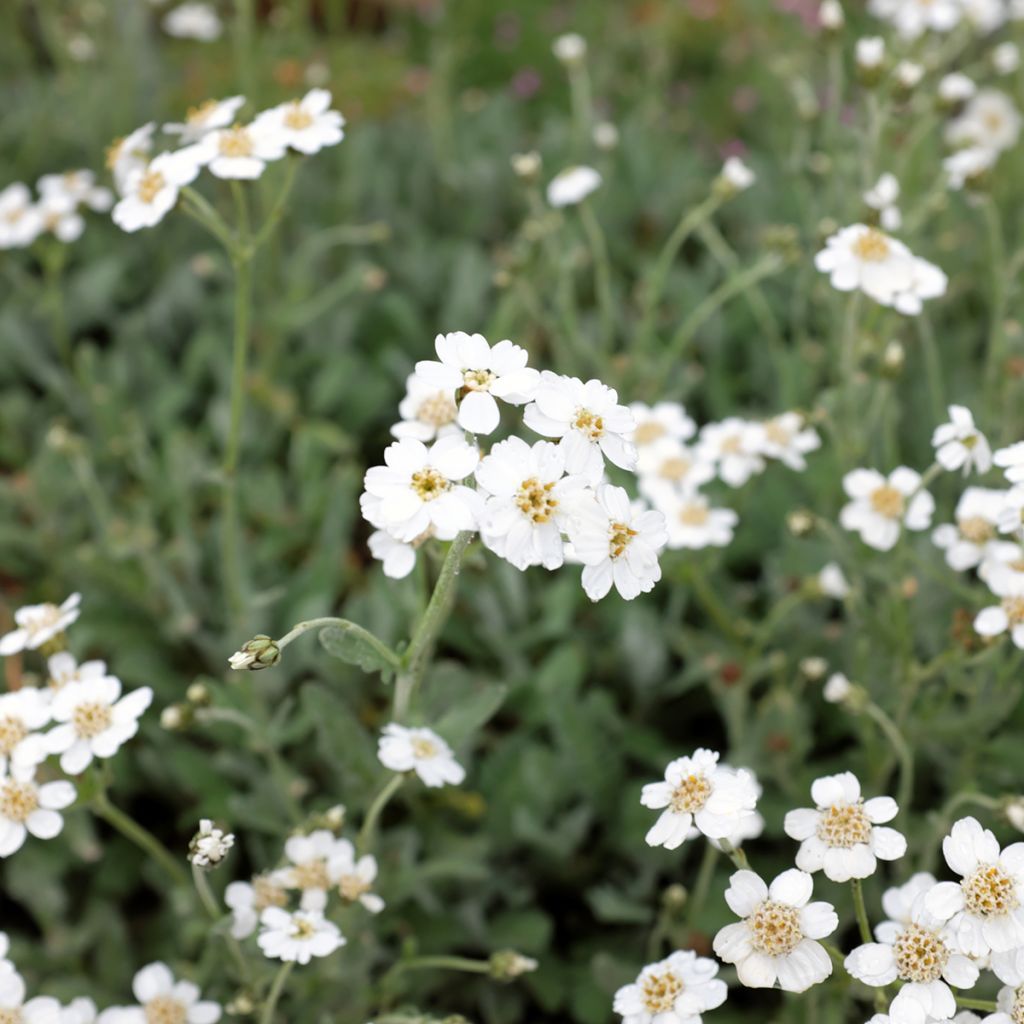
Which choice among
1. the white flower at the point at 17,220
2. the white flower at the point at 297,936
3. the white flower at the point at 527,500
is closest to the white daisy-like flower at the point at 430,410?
the white flower at the point at 527,500

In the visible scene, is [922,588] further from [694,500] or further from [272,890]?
[272,890]

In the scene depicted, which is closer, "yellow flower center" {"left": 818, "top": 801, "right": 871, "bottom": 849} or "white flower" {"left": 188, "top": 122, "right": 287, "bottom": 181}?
"yellow flower center" {"left": 818, "top": 801, "right": 871, "bottom": 849}

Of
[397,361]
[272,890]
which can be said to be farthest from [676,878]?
[397,361]

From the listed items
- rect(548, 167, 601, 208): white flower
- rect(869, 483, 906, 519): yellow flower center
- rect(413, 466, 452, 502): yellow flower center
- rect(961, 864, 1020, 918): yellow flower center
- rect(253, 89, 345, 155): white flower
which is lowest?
rect(869, 483, 906, 519): yellow flower center

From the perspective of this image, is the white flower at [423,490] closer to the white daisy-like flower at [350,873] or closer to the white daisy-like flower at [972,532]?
the white daisy-like flower at [350,873]

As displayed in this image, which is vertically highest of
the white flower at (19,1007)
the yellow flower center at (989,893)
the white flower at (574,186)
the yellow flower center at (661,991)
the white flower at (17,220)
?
the white flower at (574,186)

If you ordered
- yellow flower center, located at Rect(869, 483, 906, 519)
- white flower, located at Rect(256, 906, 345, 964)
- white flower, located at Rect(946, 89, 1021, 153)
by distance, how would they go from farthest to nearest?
white flower, located at Rect(946, 89, 1021, 153) → yellow flower center, located at Rect(869, 483, 906, 519) → white flower, located at Rect(256, 906, 345, 964)

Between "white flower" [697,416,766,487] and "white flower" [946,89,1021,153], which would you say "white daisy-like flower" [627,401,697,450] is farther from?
"white flower" [946,89,1021,153]

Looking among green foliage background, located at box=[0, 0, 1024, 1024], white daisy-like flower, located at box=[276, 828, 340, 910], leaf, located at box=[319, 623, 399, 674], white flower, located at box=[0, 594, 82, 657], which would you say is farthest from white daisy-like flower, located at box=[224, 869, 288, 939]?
white flower, located at box=[0, 594, 82, 657]

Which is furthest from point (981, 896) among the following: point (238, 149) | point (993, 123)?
point (993, 123)
